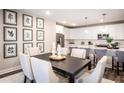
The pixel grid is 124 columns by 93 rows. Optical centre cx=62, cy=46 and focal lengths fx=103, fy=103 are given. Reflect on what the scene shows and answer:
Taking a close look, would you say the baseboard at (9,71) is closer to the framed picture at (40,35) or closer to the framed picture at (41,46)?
the framed picture at (41,46)

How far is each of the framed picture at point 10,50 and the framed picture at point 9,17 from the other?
2.31ft

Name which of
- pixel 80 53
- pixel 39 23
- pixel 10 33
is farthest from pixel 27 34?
pixel 80 53

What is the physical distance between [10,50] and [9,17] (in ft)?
3.51

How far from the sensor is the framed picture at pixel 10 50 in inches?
129

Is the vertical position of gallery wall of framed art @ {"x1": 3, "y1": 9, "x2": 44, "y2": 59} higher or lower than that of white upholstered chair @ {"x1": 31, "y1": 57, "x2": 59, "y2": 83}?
higher

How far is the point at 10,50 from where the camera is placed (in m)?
3.39

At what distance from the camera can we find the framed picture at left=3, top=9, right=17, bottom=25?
10.5 ft

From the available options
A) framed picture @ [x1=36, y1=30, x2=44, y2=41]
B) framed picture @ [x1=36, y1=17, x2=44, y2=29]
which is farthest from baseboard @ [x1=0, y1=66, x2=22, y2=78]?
framed picture @ [x1=36, y1=17, x2=44, y2=29]

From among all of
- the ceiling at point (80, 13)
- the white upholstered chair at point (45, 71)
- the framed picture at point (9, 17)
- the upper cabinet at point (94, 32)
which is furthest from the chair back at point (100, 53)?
the framed picture at point (9, 17)

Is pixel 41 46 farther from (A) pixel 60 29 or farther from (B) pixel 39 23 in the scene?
(A) pixel 60 29

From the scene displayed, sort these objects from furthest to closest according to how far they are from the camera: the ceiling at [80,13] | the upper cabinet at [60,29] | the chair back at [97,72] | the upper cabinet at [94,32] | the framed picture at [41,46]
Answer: the upper cabinet at [60,29] < the upper cabinet at [94,32] < the framed picture at [41,46] < the ceiling at [80,13] < the chair back at [97,72]

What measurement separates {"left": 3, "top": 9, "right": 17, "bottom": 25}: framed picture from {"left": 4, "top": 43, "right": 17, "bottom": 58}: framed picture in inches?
27.7

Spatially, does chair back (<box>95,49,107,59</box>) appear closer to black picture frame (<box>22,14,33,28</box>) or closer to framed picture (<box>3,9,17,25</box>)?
black picture frame (<box>22,14,33,28</box>)
